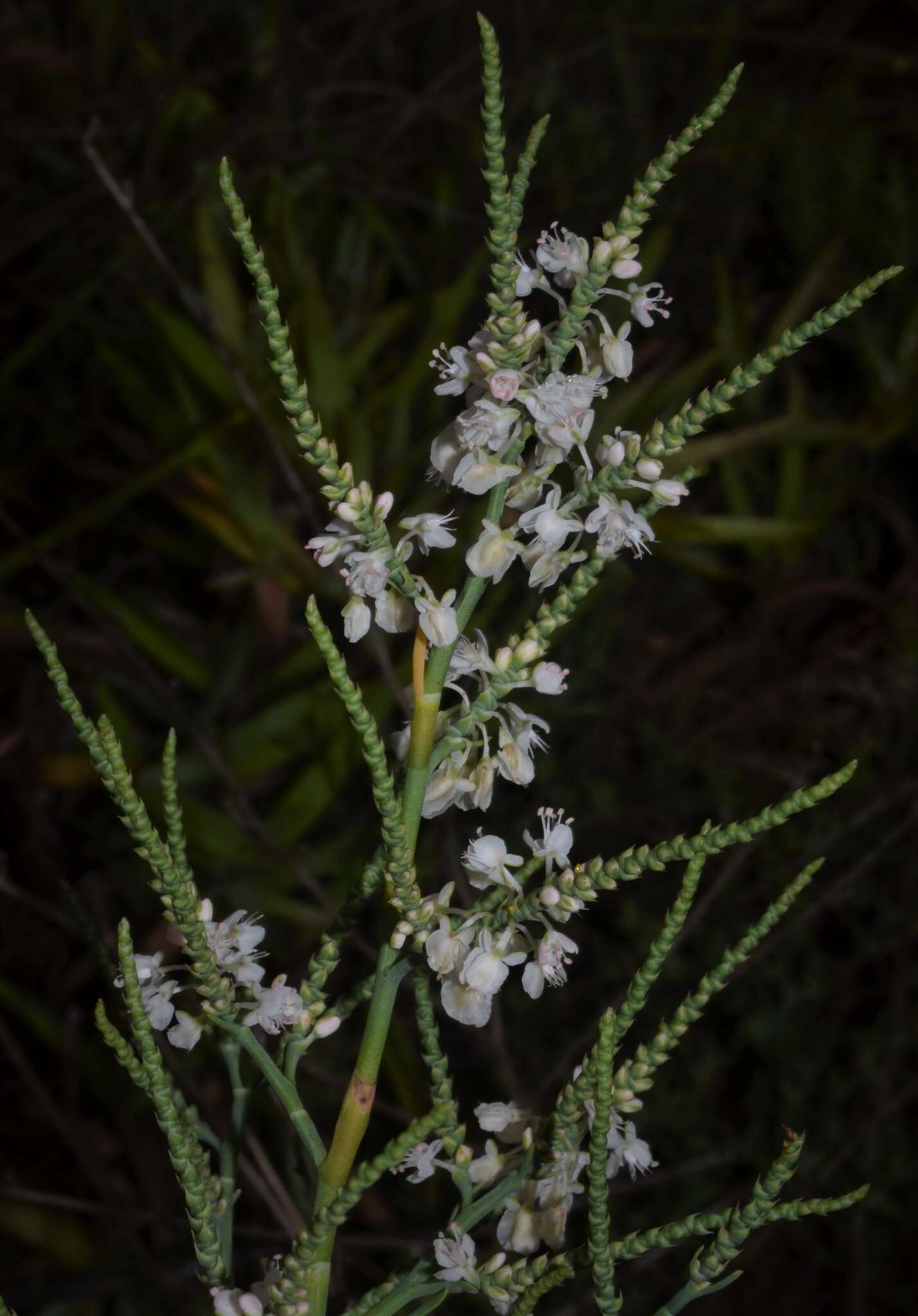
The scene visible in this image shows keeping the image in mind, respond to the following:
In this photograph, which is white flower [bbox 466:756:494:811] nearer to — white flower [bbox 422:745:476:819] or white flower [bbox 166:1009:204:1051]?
white flower [bbox 422:745:476:819]

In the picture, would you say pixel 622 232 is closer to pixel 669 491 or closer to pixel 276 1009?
pixel 669 491

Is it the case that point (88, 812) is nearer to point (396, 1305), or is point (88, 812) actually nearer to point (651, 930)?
point (651, 930)

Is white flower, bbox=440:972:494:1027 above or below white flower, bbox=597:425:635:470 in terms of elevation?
below

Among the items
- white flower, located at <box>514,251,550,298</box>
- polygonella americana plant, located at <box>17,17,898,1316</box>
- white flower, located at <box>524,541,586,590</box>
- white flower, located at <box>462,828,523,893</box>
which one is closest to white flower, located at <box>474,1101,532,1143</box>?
polygonella americana plant, located at <box>17,17,898,1316</box>

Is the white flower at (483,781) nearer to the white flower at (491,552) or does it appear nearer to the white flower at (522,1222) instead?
the white flower at (491,552)

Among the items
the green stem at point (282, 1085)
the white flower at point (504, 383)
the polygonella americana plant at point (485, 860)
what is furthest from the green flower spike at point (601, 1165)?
the white flower at point (504, 383)

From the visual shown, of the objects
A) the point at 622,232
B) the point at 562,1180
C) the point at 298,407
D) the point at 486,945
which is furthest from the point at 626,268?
the point at 562,1180
